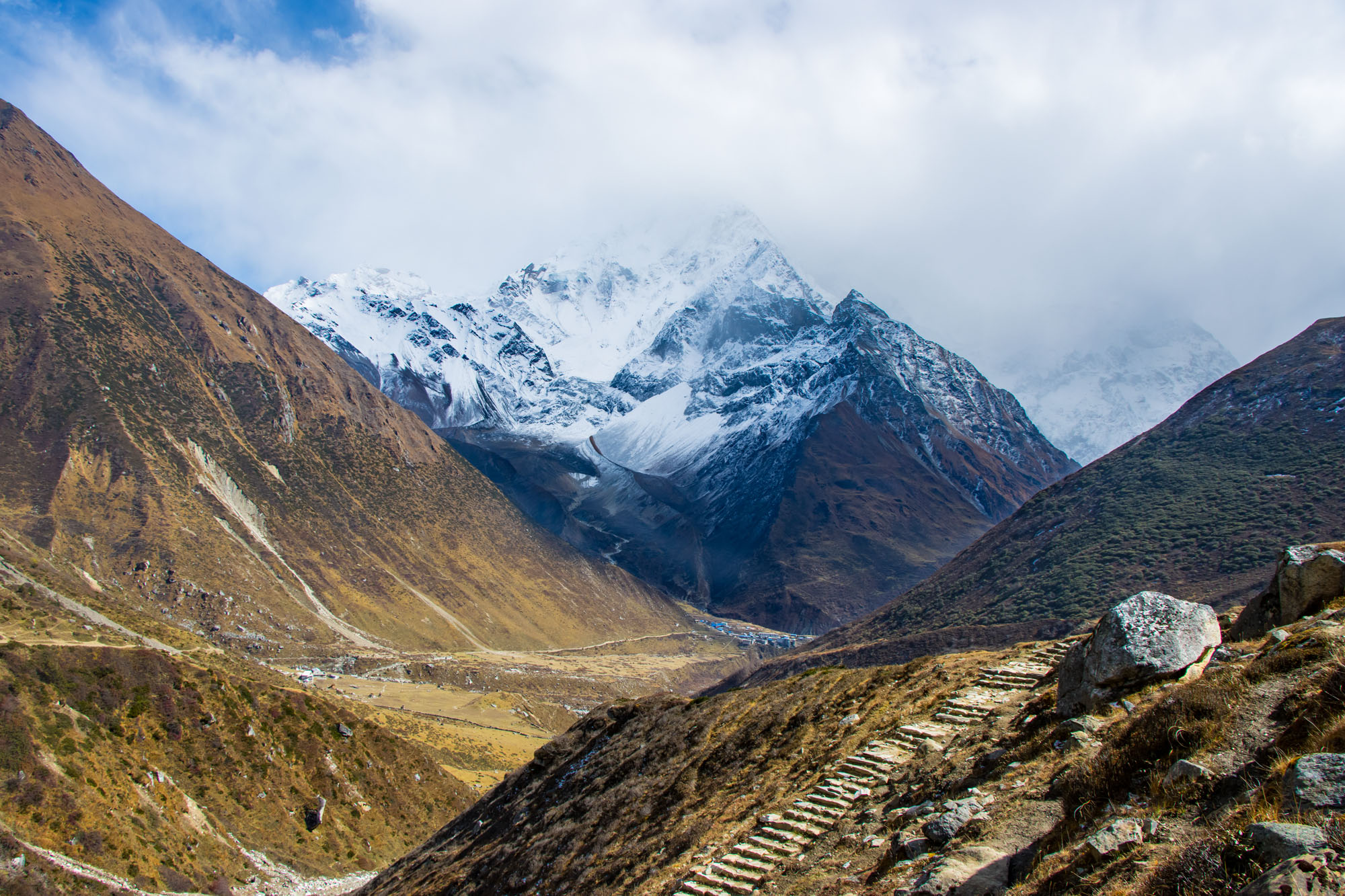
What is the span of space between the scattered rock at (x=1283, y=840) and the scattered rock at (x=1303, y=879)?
0.33 meters

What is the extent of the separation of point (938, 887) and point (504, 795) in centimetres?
3931

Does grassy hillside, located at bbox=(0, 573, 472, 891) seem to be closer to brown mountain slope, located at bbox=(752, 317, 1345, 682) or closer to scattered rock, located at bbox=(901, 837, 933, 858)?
scattered rock, located at bbox=(901, 837, 933, 858)

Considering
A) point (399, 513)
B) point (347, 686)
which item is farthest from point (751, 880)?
point (399, 513)

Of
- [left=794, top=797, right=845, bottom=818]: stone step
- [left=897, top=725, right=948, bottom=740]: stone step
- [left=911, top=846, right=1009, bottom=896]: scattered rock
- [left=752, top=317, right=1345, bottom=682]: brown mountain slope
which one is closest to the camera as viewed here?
[left=911, top=846, right=1009, bottom=896]: scattered rock

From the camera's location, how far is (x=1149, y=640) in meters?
16.0

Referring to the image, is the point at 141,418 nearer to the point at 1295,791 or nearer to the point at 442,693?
the point at 442,693

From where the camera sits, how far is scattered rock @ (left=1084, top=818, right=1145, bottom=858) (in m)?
9.07

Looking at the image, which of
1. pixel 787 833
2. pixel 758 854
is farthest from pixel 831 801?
pixel 758 854

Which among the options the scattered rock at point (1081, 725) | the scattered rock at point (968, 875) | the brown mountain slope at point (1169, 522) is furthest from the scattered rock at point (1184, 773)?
the brown mountain slope at point (1169, 522)

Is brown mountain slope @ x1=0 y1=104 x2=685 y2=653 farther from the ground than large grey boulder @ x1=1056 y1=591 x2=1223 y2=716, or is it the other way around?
large grey boulder @ x1=1056 y1=591 x2=1223 y2=716

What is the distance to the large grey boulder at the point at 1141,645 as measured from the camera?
1577 cm

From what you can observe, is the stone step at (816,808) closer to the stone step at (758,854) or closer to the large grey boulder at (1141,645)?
the stone step at (758,854)

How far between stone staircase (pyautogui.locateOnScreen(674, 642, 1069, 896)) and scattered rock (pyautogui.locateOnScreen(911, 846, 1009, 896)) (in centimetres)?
595

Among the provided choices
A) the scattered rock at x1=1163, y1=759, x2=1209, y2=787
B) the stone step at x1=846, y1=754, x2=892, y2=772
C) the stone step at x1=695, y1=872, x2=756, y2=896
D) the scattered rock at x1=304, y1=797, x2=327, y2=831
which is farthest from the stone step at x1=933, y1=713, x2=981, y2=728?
the scattered rock at x1=304, y1=797, x2=327, y2=831
